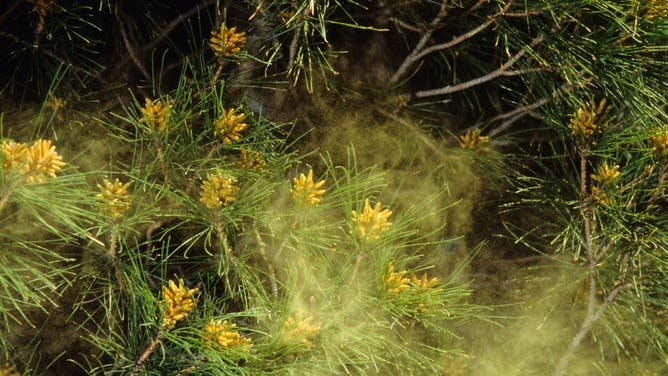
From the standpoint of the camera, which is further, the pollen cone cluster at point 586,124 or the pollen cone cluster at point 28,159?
the pollen cone cluster at point 586,124

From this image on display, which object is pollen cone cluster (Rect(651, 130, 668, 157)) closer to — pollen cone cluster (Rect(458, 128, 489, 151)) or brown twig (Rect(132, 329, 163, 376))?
pollen cone cluster (Rect(458, 128, 489, 151))

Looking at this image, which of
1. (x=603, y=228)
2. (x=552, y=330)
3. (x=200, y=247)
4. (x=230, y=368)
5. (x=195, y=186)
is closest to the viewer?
(x=230, y=368)

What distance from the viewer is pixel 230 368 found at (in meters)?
0.75

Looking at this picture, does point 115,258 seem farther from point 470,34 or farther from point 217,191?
point 470,34

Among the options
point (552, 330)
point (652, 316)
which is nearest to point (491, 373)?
point (552, 330)

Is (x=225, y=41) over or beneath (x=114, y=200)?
over

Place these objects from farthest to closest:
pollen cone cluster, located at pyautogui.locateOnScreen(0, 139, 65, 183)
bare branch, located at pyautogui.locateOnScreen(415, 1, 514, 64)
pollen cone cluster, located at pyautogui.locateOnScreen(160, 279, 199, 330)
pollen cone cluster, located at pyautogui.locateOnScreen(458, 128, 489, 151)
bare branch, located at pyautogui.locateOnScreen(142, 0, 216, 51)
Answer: pollen cone cluster, located at pyautogui.locateOnScreen(458, 128, 489, 151), bare branch, located at pyautogui.locateOnScreen(142, 0, 216, 51), bare branch, located at pyautogui.locateOnScreen(415, 1, 514, 64), pollen cone cluster, located at pyautogui.locateOnScreen(160, 279, 199, 330), pollen cone cluster, located at pyautogui.locateOnScreen(0, 139, 65, 183)

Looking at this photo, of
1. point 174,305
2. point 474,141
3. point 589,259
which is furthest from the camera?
point 474,141

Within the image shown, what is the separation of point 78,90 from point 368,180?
1.57ft

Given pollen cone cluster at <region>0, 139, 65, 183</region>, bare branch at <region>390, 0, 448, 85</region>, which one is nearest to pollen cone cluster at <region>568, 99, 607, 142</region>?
bare branch at <region>390, 0, 448, 85</region>

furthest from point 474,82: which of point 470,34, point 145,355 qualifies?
point 145,355

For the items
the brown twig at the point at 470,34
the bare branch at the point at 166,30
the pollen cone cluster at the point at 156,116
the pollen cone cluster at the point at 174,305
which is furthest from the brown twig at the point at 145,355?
the brown twig at the point at 470,34

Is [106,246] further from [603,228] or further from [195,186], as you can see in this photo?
[603,228]

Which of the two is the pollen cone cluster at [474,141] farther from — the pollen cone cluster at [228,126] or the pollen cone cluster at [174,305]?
the pollen cone cluster at [174,305]
